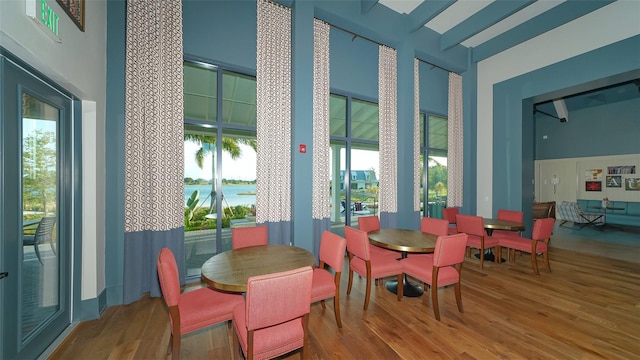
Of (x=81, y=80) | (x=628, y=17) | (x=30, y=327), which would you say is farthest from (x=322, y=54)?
(x=628, y=17)

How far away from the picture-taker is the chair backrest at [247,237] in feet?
9.29

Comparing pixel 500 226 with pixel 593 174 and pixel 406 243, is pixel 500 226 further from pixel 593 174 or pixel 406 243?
pixel 593 174

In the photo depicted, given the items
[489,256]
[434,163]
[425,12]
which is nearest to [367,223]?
[489,256]

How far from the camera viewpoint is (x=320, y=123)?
13.5 ft

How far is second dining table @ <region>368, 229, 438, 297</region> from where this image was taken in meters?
2.71

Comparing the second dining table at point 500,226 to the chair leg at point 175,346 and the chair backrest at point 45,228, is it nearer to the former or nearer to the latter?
the chair leg at point 175,346

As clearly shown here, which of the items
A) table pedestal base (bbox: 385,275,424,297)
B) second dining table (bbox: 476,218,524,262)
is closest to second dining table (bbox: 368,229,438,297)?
table pedestal base (bbox: 385,275,424,297)

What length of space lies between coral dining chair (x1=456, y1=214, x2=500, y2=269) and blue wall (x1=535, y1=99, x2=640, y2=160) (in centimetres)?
860

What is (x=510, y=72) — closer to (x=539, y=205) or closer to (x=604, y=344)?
(x=539, y=205)

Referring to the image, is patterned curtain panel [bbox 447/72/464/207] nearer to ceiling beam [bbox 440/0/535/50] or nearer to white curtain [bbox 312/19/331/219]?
ceiling beam [bbox 440/0/535/50]

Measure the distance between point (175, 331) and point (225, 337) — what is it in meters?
0.71

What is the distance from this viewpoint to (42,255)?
2.07m

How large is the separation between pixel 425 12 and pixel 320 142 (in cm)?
332

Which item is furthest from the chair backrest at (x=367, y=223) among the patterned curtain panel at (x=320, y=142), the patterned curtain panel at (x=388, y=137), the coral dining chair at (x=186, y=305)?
the coral dining chair at (x=186, y=305)
